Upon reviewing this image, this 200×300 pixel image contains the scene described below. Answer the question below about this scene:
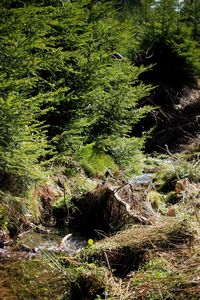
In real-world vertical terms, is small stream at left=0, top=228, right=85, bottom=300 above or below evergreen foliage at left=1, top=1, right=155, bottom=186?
below

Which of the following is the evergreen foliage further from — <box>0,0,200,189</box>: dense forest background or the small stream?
the small stream

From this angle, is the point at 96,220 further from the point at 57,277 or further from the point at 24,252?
the point at 57,277

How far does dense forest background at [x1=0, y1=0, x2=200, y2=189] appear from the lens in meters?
5.08

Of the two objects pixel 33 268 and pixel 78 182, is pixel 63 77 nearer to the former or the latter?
pixel 78 182

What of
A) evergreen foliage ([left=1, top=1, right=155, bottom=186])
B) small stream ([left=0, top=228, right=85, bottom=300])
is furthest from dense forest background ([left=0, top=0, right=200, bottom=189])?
small stream ([left=0, top=228, right=85, bottom=300])

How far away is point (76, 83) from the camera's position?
7066mm

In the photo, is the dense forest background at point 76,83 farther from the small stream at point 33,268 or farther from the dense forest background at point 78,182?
the small stream at point 33,268

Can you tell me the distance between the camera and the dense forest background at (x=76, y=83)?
16.7ft

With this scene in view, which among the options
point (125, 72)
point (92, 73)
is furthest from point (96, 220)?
point (125, 72)

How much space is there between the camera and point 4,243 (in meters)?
4.63

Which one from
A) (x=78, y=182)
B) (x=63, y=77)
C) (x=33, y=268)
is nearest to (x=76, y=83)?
(x=63, y=77)

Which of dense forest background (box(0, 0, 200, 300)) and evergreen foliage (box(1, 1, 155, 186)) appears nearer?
dense forest background (box(0, 0, 200, 300))

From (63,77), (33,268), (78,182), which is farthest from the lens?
(63,77)

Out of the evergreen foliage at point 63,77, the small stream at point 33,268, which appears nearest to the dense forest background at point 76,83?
the evergreen foliage at point 63,77
